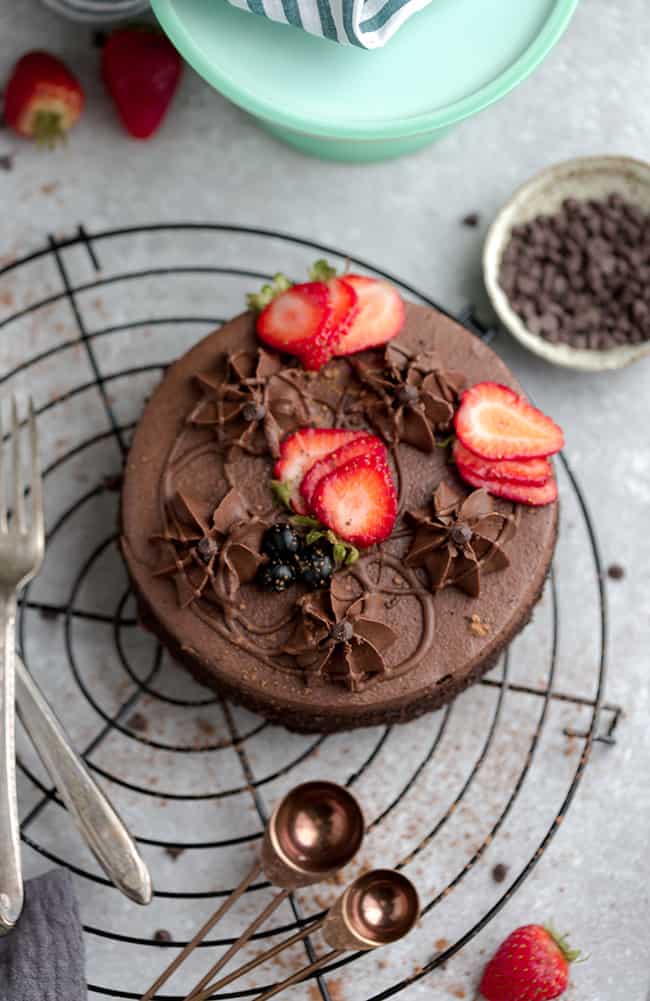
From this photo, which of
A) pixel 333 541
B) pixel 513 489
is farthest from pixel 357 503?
pixel 513 489

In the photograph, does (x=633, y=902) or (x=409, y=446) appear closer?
(x=409, y=446)

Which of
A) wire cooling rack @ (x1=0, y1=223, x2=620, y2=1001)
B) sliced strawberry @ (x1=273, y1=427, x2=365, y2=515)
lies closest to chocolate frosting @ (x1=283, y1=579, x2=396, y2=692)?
sliced strawberry @ (x1=273, y1=427, x2=365, y2=515)

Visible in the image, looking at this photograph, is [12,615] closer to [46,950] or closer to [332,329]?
[46,950]

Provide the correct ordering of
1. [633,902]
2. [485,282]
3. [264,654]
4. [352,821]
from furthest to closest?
[485,282], [633,902], [352,821], [264,654]

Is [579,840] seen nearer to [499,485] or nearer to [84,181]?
[499,485]

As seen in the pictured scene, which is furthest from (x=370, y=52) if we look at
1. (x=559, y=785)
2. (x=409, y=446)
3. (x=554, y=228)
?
(x=559, y=785)

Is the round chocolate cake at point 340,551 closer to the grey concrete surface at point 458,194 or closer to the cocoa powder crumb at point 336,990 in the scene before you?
the grey concrete surface at point 458,194

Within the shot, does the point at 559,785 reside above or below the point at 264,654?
below
